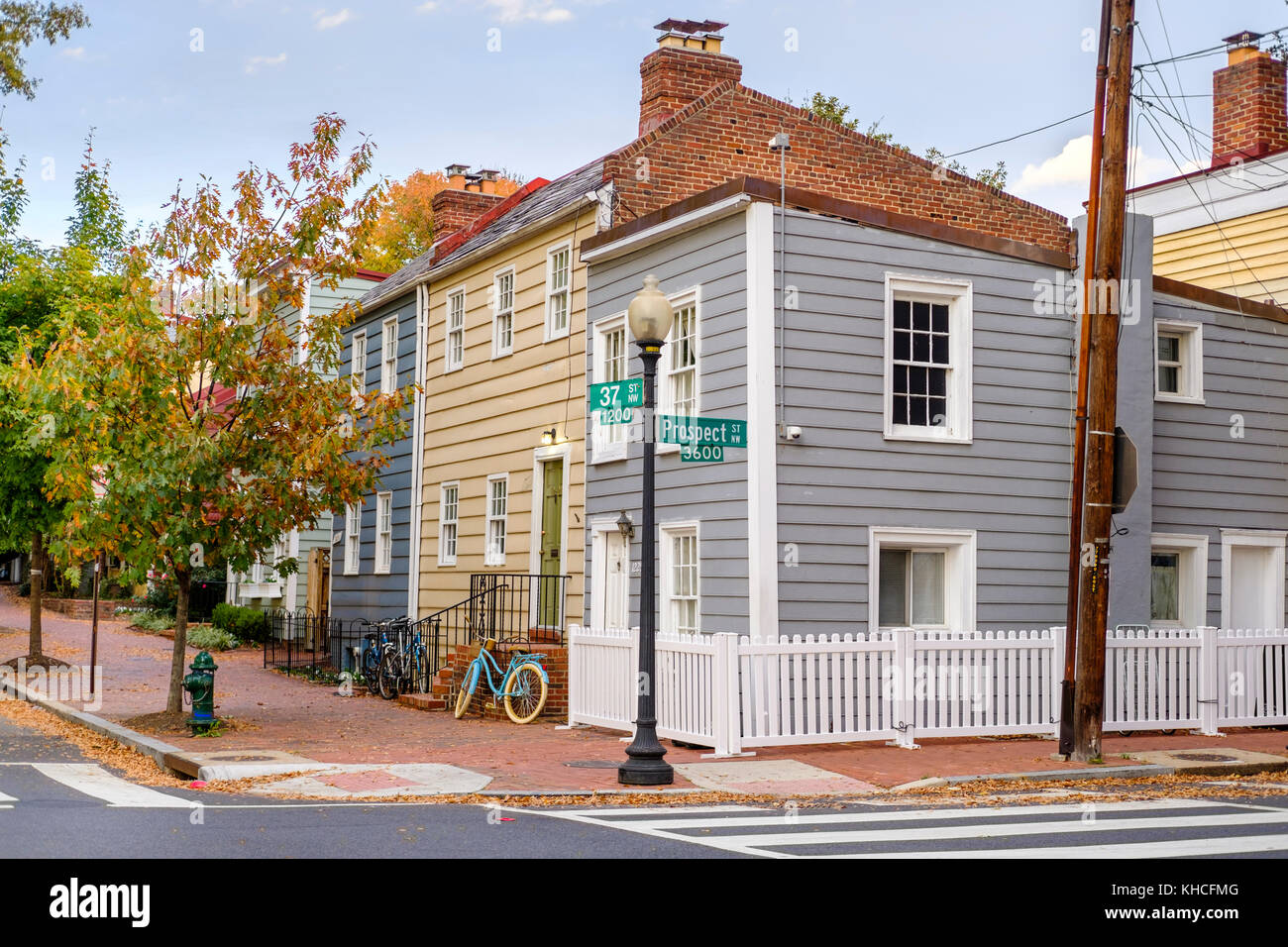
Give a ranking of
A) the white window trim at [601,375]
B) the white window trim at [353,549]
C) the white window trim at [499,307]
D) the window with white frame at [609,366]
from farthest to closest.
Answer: the white window trim at [353,549] < the white window trim at [499,307] < the window with white frame at [609,366] < the white window trim at [601,375]

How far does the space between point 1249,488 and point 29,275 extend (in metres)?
20.4

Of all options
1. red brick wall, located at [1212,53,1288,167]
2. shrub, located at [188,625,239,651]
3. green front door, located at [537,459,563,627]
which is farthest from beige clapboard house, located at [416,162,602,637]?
red brick wall, located at [1212,53,1288,167]

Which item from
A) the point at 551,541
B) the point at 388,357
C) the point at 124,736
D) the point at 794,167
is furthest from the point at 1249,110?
the point at 124,736

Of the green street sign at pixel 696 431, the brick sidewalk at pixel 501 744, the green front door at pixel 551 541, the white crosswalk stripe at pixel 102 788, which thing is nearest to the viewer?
the white crosswalk stripe at pixel 102 788

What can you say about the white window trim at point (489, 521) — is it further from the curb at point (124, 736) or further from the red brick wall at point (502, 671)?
the curb at point (124, 736)

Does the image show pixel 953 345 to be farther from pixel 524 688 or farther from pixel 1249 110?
pixel 1249 110

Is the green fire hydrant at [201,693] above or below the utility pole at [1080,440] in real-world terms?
below

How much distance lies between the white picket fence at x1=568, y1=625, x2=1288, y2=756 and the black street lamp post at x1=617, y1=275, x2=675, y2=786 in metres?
1.92

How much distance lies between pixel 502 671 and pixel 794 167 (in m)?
8.77

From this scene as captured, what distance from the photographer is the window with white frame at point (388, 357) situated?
2664cm

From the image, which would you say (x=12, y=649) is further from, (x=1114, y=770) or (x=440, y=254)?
(x=1114, y=770)

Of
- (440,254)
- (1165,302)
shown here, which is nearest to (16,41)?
(440,254)

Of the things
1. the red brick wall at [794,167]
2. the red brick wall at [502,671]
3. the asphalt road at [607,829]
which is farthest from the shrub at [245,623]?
the asphalt road at [607,829]

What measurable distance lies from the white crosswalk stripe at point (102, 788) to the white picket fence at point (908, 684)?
17.9 ft
